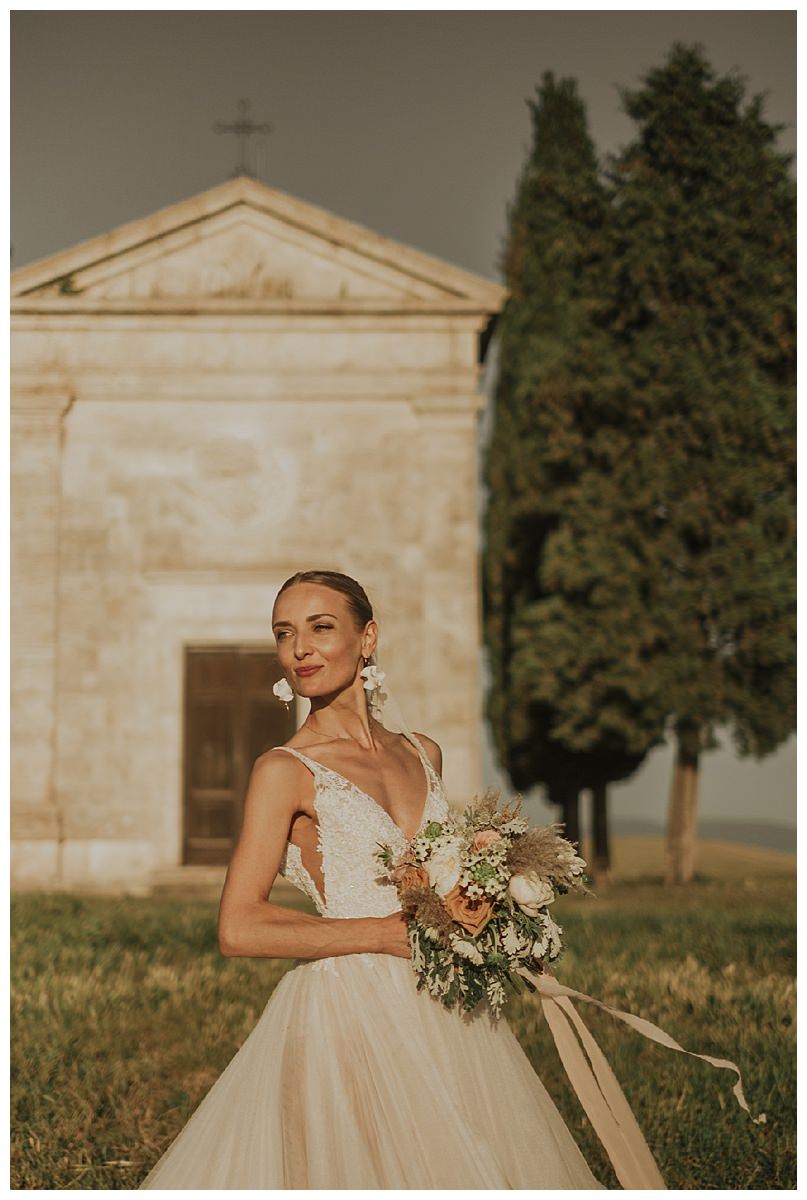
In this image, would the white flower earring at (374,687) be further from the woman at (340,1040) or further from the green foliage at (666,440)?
the green foliage at (666,440)

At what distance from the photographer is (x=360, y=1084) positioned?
119 inches

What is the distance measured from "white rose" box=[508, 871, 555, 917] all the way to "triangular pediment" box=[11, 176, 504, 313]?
11.5m

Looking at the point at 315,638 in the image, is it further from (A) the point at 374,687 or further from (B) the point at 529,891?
(B) the point at 529,891

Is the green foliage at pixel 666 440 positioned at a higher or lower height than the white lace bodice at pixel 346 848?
higher

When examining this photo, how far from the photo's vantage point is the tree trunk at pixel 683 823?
1539cm

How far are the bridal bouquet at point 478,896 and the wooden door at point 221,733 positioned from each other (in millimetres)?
10423

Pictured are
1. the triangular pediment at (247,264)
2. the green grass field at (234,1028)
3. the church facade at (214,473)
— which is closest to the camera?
the green grass field at (234,1028)

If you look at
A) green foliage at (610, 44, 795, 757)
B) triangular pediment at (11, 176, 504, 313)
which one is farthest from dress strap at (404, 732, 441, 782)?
green foliage at (610, 44, 795, 757)

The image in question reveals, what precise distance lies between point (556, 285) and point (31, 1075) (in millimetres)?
12726

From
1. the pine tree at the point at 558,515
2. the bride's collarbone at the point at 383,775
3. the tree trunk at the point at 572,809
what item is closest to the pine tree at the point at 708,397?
the pine tree at the point at 558,515

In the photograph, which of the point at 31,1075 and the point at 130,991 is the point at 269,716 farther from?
the point at 31,1075

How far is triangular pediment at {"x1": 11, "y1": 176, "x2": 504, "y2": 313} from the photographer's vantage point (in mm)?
13820

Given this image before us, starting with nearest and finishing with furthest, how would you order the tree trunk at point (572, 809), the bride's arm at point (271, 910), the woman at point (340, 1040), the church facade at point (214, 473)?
the bride's arm at point (271, 910)
the woman at point (340, 1040)
the church facade at point (214, 473)
the tree trunk at point (572, 809)

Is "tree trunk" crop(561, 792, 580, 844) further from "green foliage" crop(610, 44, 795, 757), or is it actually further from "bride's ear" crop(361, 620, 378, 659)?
"bride's ear" crop(361, 620, 378, 659)
